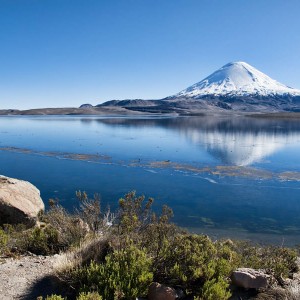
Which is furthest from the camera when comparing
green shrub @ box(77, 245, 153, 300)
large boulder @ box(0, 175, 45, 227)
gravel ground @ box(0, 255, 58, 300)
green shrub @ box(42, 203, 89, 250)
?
large boulder @ box(0, 175, 45, 227)

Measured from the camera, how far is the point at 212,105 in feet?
618

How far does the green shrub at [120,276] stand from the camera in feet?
18.1

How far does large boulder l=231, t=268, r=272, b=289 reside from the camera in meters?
6.19

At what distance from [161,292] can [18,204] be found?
24.4 ft

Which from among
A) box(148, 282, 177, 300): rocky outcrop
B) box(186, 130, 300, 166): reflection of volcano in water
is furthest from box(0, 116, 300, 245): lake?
box(148, 282, 177, 300): rocky outcrop

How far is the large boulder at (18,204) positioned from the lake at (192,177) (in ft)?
15.3

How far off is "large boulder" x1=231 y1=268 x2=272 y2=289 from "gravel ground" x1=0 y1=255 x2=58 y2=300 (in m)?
3.04

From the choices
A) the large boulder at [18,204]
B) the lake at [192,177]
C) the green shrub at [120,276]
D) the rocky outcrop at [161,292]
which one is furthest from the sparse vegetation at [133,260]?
the lake at [192,177]

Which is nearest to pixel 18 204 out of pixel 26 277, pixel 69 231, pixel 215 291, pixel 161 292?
pixel 69 231

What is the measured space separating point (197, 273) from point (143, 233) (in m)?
2.07

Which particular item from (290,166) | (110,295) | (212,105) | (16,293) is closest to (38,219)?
(16,293)

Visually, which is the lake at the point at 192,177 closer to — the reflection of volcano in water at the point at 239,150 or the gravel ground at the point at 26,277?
the reflection of volcano in water at the point at 239,150

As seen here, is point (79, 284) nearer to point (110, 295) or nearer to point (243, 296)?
point (110, 295)

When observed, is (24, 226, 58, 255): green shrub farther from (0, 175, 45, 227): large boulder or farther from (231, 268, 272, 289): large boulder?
(231, 268, 272, 289): large boulder
